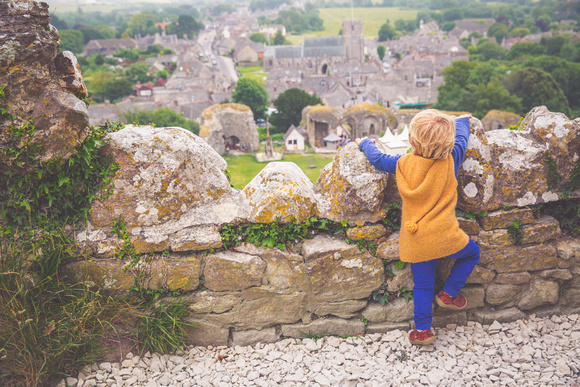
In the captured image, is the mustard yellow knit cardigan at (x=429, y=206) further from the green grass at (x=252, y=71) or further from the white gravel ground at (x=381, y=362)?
the green grass at (x=252, y=71)

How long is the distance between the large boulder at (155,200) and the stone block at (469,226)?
1716 mm

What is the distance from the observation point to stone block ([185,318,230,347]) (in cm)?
352

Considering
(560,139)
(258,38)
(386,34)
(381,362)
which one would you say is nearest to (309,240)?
(381,362)

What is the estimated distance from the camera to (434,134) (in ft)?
9.78

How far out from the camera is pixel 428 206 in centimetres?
310

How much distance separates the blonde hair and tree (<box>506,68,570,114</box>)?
45.5m

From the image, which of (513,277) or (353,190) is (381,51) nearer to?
(513,277)

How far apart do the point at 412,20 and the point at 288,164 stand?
161 meters

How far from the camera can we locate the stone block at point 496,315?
146 inches

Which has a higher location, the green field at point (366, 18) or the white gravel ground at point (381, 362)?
the green field at point (366, 18)

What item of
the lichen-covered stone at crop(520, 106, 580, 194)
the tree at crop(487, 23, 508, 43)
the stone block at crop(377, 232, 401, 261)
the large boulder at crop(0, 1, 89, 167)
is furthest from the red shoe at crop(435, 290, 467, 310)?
the tree at crop(487, 23, 508, 43)

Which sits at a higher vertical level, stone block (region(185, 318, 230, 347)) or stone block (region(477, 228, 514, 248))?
stone block (region(477, 228, 514, 248))

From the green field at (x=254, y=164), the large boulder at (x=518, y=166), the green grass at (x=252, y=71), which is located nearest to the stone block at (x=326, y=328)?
the large boulder at (x=518, y=166)

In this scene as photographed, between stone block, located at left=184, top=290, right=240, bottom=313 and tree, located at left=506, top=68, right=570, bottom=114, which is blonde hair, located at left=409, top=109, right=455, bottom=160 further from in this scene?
tree, located at left=506, top=68, right=570, bottom=114
